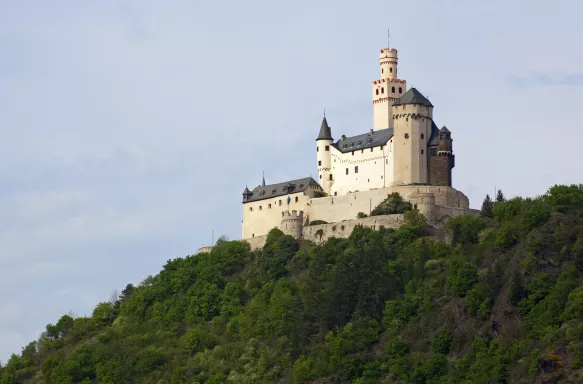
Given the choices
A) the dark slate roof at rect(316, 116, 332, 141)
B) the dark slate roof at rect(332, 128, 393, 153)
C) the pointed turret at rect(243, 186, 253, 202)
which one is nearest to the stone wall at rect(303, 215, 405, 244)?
the dark slate roof at rect(332, 128, 393, 153)

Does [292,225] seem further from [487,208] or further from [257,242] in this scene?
[487,208]

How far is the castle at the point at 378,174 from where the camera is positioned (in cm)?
13175

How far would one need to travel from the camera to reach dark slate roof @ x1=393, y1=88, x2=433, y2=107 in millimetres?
134125

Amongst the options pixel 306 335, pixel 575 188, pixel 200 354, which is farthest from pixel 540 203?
pixel 200 354

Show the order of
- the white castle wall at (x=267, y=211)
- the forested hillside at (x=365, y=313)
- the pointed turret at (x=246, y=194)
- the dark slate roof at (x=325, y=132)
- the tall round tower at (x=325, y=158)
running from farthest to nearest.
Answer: the pointed turret at (x=246, y=194)
the dark slate roof at (x=325, y=132)
the tall round tower at (x=325, y=158)
the white castle wall at (x=267, y=211)
the forested hillside at (x=365, y=313)

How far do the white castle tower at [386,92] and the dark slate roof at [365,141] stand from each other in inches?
67.7

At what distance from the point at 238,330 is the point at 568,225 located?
88.9 feet

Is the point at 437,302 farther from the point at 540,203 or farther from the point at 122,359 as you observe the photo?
the point at 122,359

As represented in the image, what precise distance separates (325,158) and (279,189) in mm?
4752

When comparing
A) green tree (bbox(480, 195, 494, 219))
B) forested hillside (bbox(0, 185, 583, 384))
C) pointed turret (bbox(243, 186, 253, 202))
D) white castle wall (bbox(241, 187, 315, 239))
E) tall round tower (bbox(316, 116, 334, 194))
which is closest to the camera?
forested hillside (bbox(0, 185, 583, 384))

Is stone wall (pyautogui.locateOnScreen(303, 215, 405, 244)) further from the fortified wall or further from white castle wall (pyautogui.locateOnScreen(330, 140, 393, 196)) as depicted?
white castle wall (pyautogui.locateOnScreen(330, 140, 393, 196))

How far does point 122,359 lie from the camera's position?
134 meters

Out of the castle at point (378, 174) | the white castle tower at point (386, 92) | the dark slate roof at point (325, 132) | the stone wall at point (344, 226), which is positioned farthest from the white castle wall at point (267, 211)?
the white castle tower at point (386, 92)

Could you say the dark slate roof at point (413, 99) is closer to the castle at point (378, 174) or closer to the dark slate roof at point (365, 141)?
the castle at point (378, 174)
